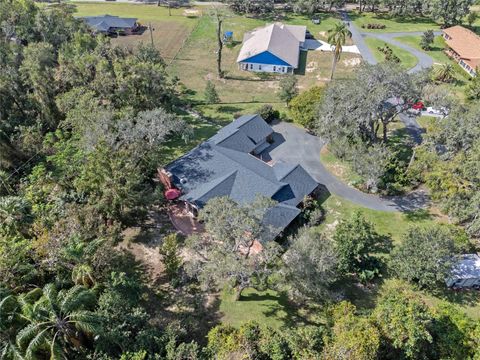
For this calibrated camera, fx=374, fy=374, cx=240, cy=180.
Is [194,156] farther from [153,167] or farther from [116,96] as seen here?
[116,96]

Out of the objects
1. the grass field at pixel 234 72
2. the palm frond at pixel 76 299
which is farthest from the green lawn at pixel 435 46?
the palm frond at pixel 76 299

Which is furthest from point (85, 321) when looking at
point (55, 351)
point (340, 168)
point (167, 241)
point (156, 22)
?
point (156, 22)

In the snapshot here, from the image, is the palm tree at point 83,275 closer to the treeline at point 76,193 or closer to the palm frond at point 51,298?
the treeline at point 76,193

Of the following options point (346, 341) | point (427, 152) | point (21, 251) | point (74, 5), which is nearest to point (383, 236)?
point (427, 152)

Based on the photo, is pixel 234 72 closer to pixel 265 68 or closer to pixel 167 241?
pixel 265 68

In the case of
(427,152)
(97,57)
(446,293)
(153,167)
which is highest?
(97,57)

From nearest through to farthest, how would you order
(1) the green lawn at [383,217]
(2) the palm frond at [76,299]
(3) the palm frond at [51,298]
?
(3) the palm frond at [51,298] → (2) the palm frond at [76,299] → (1) the green lawn at [383,217]

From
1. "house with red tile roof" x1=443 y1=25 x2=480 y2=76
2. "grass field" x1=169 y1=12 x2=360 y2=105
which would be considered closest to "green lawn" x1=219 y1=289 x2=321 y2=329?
"grass field" x1=169 y1=12 x2=360 y2=105

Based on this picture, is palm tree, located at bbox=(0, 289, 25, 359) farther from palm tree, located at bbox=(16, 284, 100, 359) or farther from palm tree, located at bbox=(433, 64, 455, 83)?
palm tree, located at bbox=(433, 64, 455, 83)
